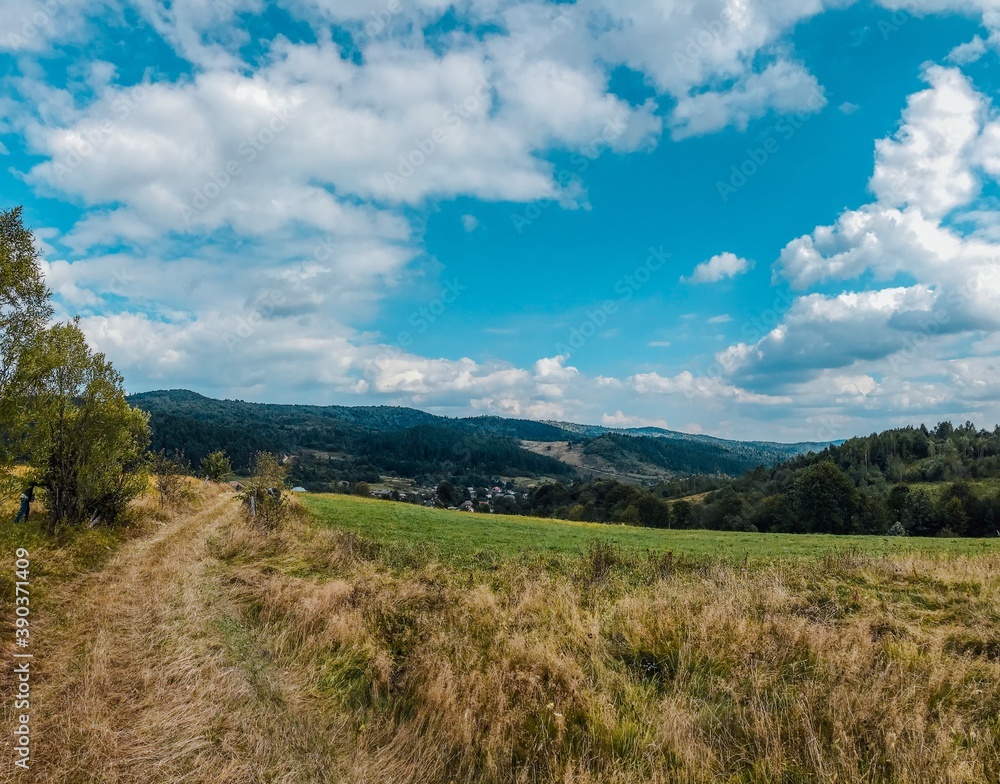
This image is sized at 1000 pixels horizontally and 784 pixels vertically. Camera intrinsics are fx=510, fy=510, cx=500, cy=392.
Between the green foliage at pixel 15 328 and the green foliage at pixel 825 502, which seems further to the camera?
the green foliage at pixel 825 502

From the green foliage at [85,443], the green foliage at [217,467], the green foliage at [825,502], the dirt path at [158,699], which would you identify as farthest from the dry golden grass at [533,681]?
the green foliage at [217,467]

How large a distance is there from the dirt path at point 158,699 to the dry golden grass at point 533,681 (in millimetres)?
34

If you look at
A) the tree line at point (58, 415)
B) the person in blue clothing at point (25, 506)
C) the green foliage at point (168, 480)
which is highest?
the tree line at point (58, 415)

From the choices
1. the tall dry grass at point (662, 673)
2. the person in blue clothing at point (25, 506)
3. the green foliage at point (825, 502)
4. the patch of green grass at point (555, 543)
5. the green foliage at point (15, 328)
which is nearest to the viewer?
the tall dry grass at point (662, 673)

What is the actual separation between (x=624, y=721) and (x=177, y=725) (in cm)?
615

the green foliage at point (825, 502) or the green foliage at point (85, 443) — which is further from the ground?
→ the green foliage at point (85, 443)

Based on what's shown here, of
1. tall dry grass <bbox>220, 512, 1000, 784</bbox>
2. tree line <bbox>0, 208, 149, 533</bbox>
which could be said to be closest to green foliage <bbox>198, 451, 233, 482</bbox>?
tree line <bbox>0, 208, 149, 533</bbox>

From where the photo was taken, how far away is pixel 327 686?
920cm

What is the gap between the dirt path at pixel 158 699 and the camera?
6.07 m

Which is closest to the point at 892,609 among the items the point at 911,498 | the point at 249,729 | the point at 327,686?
the point at 327,686

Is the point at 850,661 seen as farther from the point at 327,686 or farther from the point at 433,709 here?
the point at 327,686

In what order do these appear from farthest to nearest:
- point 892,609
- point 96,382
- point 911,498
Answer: point 911,498 → point 96,382 → point 892,609

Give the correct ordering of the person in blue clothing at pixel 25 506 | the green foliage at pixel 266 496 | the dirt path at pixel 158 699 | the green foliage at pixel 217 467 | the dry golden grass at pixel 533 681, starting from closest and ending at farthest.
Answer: the dirt path at pixel 158 699 < the dry golden grass at pixel 533 681 < the person in blue clothing at pixel 25 506 < the green foliage at pixel 266 496 < the green foliage at pixel 217 467

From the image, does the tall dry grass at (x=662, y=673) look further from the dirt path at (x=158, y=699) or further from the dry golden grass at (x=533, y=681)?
the dirt path at (x=158, y=699)
